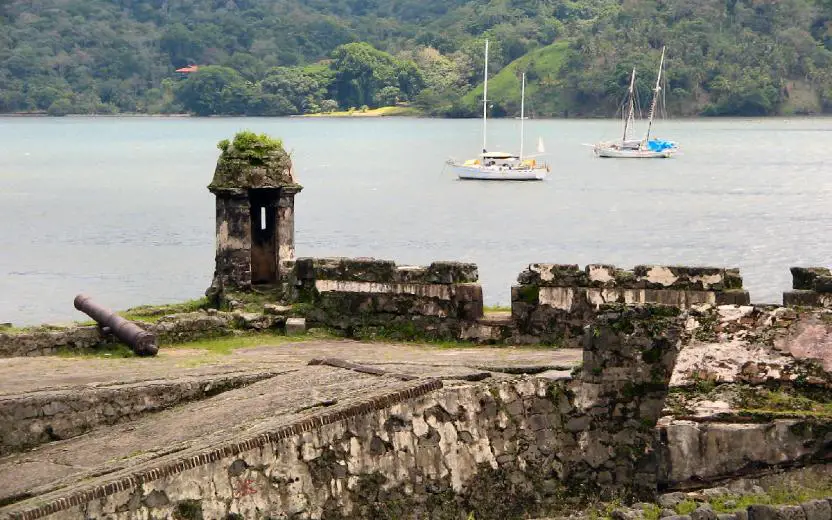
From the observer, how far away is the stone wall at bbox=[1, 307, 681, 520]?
Answer: 1415 cm

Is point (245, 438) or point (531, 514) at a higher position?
point (245, 438)

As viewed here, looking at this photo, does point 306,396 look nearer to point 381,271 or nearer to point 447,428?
point 447,428

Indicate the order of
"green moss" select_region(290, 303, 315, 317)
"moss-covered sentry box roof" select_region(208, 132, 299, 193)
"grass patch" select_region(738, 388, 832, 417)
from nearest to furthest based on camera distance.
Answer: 1. "grass patch" select_region(738, 388, 832, 417)
2. "green moss" select_region(290, 303, 315, 317)
3. "moss-covered sentry box roof" select_region(208, 132, 299, 193)

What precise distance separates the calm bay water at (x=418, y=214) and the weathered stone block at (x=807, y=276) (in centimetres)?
2388

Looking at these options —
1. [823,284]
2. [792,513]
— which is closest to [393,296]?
[823,284]

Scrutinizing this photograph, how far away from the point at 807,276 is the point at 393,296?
4.89 m

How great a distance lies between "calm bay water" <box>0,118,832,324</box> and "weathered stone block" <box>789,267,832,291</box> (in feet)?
78.3

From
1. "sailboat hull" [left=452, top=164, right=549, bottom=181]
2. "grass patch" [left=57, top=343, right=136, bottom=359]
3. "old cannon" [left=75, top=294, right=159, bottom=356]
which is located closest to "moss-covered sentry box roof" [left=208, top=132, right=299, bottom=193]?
"old cannon" [left=75, top=294, right=159, bottom=356]

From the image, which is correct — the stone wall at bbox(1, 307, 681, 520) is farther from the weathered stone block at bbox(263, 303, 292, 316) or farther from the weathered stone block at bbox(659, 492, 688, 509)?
the weathered stone block at bbox(263, 303, 292, 316)

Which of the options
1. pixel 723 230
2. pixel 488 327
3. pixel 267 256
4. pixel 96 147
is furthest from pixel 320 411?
pixel 96 147

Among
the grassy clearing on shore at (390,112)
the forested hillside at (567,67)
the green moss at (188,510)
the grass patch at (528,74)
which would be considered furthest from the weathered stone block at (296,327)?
the grassy clearing on shore at (390,112)

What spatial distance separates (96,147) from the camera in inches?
5920

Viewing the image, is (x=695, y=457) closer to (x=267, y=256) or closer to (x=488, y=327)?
(x=488, y=327)

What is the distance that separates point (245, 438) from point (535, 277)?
556 centimetres
